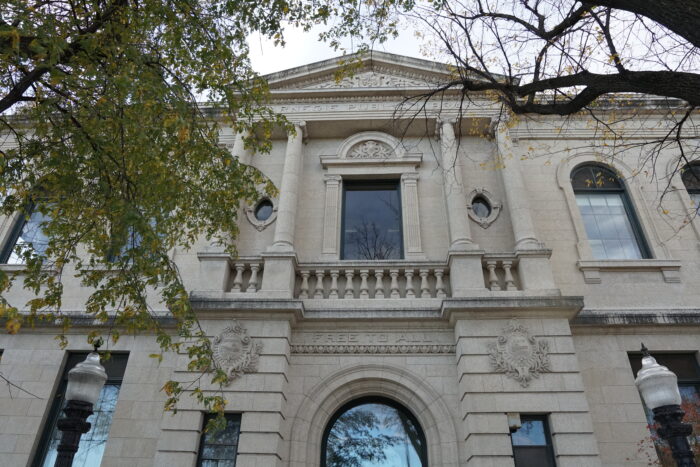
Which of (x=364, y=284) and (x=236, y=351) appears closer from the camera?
(x=236, y=351)

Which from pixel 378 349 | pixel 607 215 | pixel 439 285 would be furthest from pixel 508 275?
pixel 607 215

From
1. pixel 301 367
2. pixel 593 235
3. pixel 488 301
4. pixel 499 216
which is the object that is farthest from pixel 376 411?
pixel 593 235

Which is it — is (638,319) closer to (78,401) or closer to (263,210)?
(263,210)

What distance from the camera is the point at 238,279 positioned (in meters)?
10.5

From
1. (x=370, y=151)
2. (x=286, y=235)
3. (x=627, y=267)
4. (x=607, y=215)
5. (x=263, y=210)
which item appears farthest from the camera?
(x=370, y=151)

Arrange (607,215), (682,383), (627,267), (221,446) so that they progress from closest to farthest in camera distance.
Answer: (221,446), (682,383), (627,267), (607,215)

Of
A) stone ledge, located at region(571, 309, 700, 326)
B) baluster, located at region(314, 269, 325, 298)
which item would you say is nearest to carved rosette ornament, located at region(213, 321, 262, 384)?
baluster, located at region(314, 269, 325, 298)

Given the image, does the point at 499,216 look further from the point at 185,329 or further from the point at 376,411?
the point at 185,329

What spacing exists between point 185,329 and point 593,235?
33.0 feet

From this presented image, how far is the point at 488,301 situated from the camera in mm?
9445

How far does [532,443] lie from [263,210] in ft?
26.3

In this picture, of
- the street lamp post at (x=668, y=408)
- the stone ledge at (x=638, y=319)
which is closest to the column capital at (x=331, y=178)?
the stone ledge at (x=638, y=319)

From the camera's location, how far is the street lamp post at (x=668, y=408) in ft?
20.0

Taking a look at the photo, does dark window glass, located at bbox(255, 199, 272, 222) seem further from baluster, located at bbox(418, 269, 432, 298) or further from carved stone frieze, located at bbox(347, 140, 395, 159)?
baluster, located at bbox(418, 269, 432, 298)
